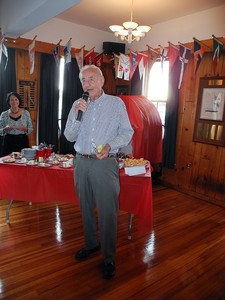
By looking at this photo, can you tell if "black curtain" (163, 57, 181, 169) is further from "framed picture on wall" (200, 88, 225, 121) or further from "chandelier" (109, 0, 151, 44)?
"chandelier" (109, 0, 151, 44)

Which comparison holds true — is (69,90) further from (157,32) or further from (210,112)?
(210,112)

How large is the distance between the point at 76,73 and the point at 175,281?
13.3ft

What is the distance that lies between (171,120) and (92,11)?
2250 millimetres

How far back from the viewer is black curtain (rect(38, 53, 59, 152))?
4414 millimetres

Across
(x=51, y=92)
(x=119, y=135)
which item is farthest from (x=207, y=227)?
(x=51, y=92)

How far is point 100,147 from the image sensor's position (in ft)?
6.00

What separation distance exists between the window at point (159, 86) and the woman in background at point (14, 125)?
2.50 meters

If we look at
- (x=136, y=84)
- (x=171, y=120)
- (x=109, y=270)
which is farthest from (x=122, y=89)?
(x=109, y=270)

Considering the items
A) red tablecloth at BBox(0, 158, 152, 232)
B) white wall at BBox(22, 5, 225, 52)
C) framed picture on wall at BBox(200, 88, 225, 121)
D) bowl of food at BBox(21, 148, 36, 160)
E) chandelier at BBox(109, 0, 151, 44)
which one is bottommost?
red tablecloth at BBox(0, 158, 152, 232)

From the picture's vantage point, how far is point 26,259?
216cm

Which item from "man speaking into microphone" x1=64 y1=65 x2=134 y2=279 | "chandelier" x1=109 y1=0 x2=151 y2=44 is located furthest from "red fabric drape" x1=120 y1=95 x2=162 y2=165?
"man speaking into microphone" x1=64 y1=65 x2=134 y2=279

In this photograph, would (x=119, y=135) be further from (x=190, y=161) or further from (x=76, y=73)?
(x=76, y=73)

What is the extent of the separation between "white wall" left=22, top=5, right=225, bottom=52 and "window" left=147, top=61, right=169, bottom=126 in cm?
41

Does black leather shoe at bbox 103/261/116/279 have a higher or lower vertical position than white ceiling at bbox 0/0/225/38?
lower
